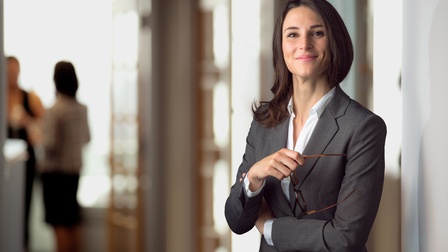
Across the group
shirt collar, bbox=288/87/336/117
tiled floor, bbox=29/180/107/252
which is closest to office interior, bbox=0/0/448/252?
shirt collar, bbox=288/87/336/117

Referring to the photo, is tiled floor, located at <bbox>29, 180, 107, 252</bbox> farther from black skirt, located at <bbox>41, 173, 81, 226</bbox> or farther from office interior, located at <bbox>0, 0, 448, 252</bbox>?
office interior, located at <bbox>0, 0, 448, 252</bbox>

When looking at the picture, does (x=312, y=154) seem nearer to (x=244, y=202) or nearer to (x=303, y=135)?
(x=303, y=135)

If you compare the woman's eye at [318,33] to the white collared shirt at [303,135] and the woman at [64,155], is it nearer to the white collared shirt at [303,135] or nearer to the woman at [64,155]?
the white collared shirt at [303,135]

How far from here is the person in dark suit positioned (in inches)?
70.5

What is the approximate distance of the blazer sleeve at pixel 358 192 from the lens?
178cm

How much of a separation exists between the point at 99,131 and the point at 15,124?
2.90 m

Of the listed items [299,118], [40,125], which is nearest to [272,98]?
[299,118]

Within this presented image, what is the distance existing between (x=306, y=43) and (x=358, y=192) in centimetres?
41

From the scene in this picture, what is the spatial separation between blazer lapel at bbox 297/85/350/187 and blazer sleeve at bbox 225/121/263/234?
15 centimetres

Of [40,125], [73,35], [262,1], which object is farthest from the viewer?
[73,35]

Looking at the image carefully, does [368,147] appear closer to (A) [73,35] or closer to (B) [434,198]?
(B) [434,198]

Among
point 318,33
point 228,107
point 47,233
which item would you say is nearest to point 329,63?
point 318,33

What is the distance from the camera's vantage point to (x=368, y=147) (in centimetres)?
179

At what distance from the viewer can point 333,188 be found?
1.83m
